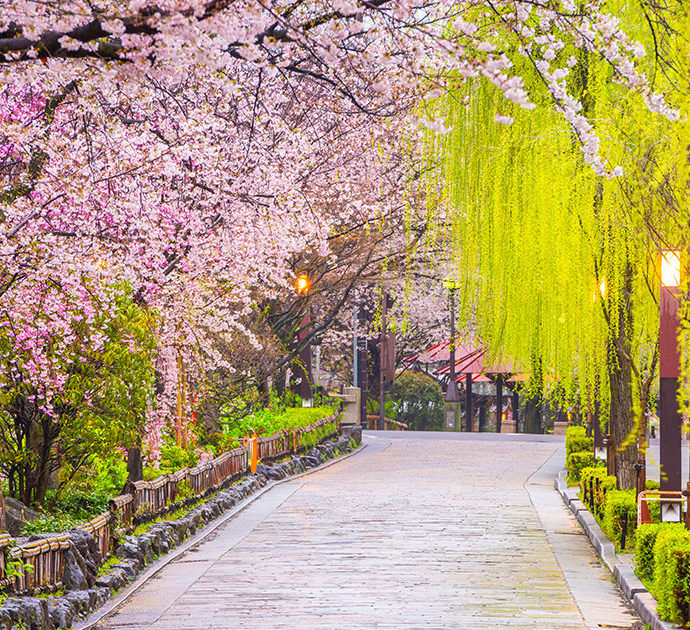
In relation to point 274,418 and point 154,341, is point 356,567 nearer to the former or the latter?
point 154,341

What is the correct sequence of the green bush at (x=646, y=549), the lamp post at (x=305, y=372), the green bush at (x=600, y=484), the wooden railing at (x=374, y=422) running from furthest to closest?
the wooden railing at (x=374, y=422) → the lamp post at (x=305, y=372) → the green bush at (x=600, y=484) → the green bush at (x=646, y=549)

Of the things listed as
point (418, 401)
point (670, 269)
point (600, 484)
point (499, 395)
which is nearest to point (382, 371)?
point (499, 395)

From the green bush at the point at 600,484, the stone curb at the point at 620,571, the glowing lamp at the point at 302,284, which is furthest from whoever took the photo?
the glowing lamp at the point at 302,284

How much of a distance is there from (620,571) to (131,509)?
6575 mm

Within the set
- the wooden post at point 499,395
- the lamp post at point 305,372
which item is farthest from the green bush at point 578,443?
the wooden post at point 499,395

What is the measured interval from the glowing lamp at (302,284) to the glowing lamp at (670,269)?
16.7 m

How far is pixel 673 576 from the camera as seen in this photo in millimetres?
9703

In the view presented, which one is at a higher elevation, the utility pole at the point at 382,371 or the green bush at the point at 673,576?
the utility pole at the point at 382,371

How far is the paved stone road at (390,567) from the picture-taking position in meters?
11.0

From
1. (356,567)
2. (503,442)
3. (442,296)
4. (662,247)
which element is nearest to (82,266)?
(356,567)

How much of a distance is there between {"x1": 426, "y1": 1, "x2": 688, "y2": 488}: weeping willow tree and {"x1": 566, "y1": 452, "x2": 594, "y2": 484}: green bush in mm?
8105

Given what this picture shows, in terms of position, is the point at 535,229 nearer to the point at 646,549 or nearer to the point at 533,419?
the point at 646,549

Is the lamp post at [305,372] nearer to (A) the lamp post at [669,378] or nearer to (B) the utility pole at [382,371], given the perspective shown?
(B) the utility pole at [382,371]

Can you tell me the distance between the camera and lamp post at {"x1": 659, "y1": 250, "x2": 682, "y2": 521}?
1253cm
